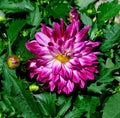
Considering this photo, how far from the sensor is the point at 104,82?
5.25 feet

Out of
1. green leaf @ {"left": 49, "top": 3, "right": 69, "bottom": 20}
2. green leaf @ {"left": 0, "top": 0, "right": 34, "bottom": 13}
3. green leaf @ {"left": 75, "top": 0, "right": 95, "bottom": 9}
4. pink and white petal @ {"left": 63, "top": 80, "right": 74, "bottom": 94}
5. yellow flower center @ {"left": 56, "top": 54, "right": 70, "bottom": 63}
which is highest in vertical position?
green leaf @ {"left": 0, "top": 0, "right": 34, "bottom": 13}

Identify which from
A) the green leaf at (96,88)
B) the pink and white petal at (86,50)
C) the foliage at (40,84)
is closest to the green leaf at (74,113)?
the foliage at (40,84)

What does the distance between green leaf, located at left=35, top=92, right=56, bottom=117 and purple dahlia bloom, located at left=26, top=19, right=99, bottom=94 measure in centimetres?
4

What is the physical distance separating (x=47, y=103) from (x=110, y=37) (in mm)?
425

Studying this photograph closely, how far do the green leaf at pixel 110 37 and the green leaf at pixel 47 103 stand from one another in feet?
1.07

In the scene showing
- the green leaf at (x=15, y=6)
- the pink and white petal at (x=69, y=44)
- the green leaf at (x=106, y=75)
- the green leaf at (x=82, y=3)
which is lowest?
the green leaf at (x=106, y=75)

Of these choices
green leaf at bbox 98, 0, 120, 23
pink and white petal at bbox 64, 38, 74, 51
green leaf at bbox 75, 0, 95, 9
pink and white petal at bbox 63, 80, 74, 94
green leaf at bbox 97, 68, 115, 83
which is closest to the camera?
pink and white petal at bbox 64, 38, 74, 51

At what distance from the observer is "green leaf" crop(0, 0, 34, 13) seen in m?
1.68

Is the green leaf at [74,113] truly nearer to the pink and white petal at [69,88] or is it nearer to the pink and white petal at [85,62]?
the pink and white petal at [69,88]

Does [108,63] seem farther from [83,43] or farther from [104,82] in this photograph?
[83,43]

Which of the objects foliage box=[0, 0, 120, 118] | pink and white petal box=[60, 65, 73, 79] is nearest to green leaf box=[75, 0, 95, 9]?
foliage box=[0, 0, 120, 118]

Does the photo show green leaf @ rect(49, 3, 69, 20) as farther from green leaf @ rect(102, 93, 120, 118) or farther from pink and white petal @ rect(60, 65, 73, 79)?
green leaf @ rect(102, 93, 120, 118)

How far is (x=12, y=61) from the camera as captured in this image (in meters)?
1.39

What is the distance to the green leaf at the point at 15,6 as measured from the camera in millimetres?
1683
